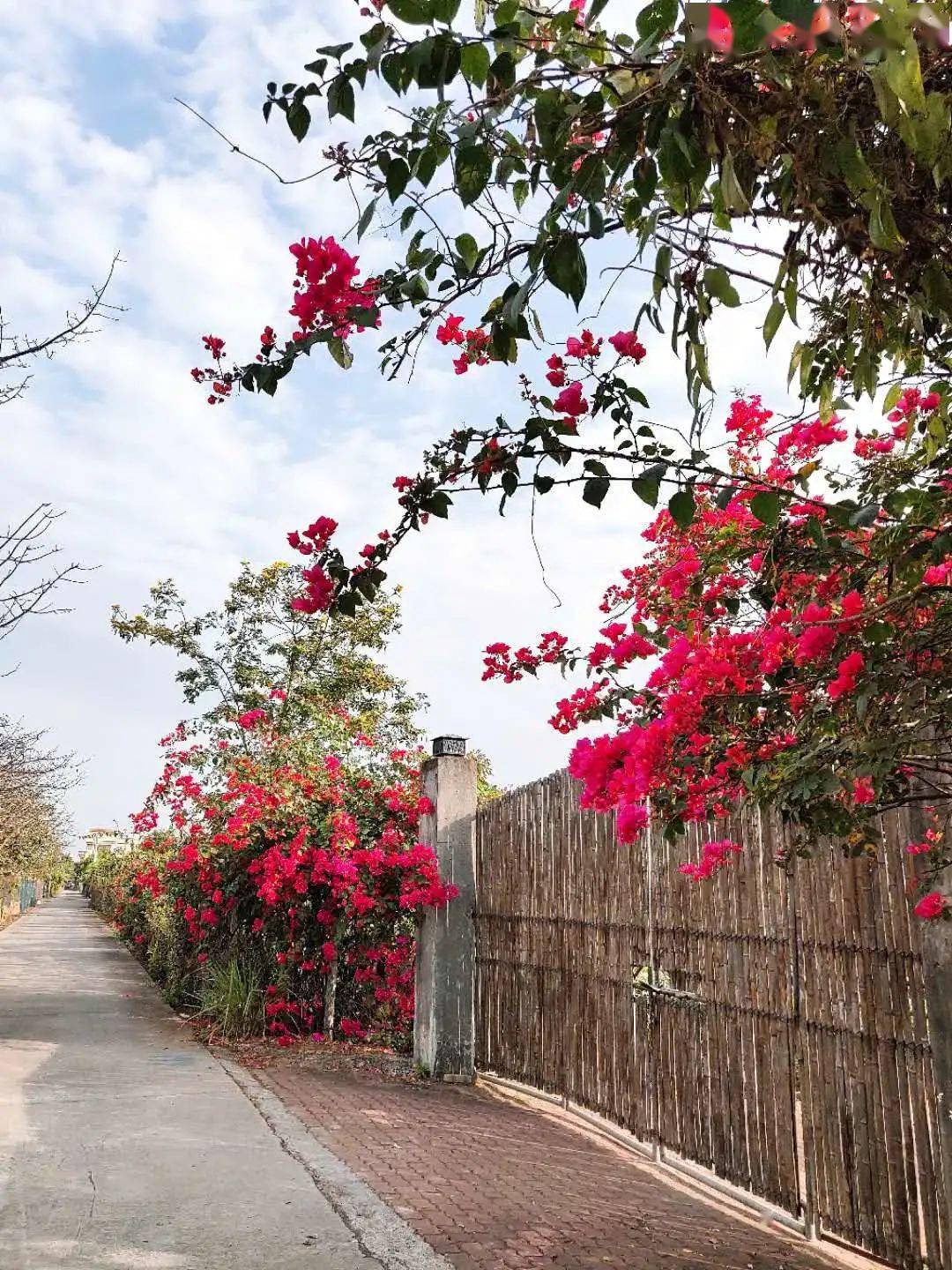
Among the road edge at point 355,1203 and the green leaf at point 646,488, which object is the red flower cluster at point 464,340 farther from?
the road edge at point 355,1203

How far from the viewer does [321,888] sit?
9633 millimetres

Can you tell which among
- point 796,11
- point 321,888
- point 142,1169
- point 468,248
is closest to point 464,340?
point 468,248

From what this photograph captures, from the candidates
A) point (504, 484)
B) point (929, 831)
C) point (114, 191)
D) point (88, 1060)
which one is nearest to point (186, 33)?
point (114, 191)

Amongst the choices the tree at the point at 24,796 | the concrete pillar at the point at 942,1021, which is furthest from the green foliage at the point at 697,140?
the tree at the point at 24,796

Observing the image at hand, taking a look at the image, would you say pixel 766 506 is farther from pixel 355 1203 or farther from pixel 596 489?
pixel 355 1203

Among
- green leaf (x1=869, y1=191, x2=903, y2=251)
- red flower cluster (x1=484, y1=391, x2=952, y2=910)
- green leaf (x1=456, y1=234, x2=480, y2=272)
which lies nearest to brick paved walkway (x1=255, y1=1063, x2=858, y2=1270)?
red flower cluster (x1=484, y1=391, x2=952, y2=910)

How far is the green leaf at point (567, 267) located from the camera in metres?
1.93

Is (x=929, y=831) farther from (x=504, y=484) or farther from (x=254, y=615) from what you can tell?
(x=254, y=615)

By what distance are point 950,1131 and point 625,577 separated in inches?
106

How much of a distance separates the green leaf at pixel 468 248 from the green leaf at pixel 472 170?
42cm

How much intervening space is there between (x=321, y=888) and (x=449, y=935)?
5.68ft

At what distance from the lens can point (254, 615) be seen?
18641 mm

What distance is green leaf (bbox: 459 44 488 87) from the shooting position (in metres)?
1.85

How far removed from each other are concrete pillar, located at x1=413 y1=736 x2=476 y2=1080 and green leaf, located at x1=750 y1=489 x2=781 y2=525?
642 centimetres
